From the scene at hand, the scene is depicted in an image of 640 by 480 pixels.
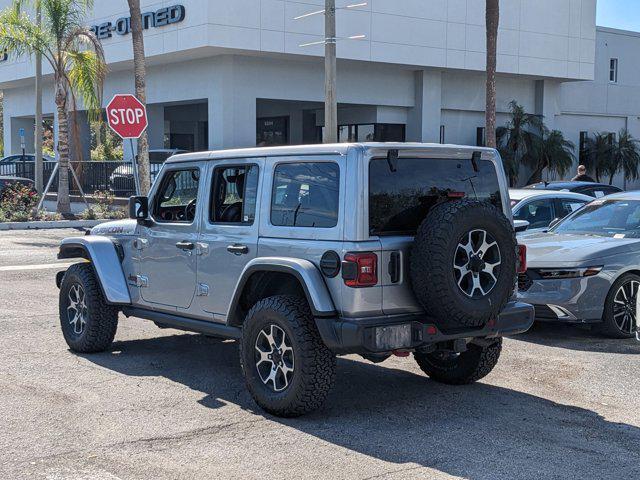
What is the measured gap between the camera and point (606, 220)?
10672 millimetres

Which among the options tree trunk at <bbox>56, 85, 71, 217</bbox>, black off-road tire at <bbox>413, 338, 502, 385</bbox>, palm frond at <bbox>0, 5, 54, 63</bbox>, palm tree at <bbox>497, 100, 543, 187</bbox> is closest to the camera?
black off-road tire at <bbox>413, 338, 502, 385</bbox>

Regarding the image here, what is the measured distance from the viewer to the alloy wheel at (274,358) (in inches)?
253

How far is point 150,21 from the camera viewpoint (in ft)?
97.2

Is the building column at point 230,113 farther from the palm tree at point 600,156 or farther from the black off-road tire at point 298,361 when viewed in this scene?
the black off-road tire at point 298,361

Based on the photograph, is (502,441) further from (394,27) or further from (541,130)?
(541,130)

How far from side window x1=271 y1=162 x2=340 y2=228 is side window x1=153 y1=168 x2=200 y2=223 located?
1.10m

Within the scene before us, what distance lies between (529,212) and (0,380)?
844 centimetres

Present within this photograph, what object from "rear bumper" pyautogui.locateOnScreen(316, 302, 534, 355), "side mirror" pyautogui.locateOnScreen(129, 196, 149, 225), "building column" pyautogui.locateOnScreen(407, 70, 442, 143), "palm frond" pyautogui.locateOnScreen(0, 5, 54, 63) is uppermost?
"palm frond" pyautogui.locateOnScreen(0, 5, 54, 63)

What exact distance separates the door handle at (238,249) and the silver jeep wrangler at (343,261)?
0.05 ft

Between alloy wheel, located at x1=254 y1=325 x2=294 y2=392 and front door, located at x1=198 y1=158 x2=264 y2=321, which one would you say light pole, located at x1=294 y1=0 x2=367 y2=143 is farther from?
alloy wheel, located at x1=254 y1=325 x2=294 y2=392

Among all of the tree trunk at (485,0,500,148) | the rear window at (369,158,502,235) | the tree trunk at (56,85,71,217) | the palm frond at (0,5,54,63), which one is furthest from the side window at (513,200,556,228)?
the palm frond at (0,5,54,63)

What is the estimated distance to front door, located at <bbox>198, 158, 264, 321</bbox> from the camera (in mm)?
6980

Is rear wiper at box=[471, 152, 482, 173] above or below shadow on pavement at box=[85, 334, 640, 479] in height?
above

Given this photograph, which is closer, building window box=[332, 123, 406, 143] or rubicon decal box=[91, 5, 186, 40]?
rubicon decal box=[91, 5, 186, 40]
